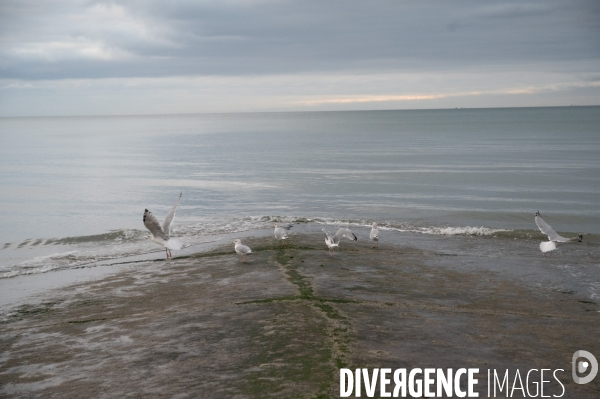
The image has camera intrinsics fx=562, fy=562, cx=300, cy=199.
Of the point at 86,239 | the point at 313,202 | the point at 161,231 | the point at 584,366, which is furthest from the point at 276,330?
the point at 313,202

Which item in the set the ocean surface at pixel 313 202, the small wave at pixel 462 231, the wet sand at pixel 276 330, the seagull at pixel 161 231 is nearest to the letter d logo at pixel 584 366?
the wet sand at pixel 276 330

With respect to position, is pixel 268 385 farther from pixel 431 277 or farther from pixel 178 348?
pixel 431 277

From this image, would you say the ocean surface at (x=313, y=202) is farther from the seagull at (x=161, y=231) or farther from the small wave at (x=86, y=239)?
the seagull at (x=161, y=231)

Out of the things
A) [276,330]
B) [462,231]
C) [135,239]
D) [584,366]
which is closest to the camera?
[584,366]

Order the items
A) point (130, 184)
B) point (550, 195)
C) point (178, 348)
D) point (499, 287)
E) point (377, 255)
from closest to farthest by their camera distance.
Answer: point (178, 348) → point (499, 287) → point (377, 255) → point (550, 195) → point (130, 184)

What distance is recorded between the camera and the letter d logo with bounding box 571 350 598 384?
8812 mm

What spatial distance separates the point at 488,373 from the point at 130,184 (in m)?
40.4

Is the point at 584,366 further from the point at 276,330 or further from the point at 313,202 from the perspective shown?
the point at 313,202

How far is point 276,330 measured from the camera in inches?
418

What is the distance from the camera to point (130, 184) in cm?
4541

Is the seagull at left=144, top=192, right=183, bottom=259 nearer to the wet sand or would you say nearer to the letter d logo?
the wet sand

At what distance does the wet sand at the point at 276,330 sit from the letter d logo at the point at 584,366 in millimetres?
136

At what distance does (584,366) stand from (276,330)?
5.34 metres

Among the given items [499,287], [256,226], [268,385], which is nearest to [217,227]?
[256,226]
